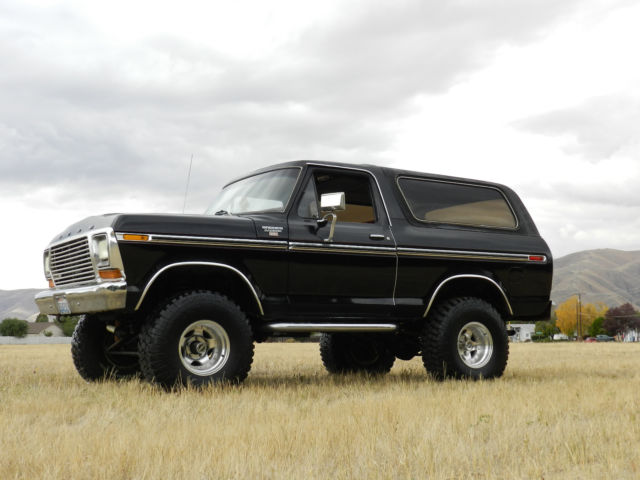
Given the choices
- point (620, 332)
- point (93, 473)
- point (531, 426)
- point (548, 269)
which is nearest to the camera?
point (93, 473)

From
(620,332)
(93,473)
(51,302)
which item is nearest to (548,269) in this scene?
(51,302)

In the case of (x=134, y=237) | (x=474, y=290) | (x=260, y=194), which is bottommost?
(x=474, y=290)

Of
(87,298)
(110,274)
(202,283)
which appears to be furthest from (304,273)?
(87,298)

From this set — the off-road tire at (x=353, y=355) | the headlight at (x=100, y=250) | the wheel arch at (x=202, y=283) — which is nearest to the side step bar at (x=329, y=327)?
the wheel arch at (x=202, y=283)

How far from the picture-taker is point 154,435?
3.94 m

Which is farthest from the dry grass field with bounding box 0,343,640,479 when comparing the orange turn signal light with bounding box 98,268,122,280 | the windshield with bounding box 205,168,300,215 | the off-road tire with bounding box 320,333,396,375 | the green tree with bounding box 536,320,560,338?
the green tree with bounding box 536,320,560,338

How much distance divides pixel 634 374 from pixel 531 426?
479cm

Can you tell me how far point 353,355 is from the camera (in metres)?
9.03

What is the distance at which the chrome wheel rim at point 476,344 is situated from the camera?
300 inches

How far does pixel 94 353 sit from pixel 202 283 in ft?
6.07

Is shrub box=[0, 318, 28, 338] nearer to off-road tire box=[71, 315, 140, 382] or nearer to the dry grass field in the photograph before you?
off-road tire box=[71, 315, 140, 382]

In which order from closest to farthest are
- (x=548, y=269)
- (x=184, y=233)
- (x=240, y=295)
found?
(x=184, y=233)
(x=240, y=295)
(x=548, y=269)

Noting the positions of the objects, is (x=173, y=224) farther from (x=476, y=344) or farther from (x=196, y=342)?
(x=476, y=344)

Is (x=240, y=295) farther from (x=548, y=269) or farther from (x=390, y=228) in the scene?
(x=548, y=269)
